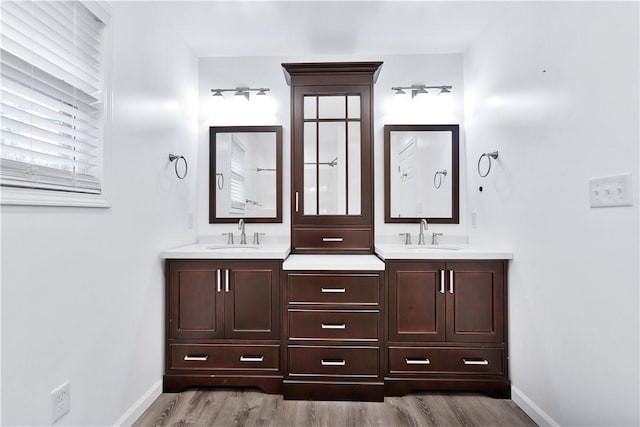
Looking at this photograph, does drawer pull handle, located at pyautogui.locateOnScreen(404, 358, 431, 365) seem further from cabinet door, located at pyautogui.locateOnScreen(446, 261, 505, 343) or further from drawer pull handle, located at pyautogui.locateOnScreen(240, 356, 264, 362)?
drawer pull handle, located at pyautogui.locateOnScreen(240, 356, 264, 362)

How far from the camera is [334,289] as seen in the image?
2031 millimetres

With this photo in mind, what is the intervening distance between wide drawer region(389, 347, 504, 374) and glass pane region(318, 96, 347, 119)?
1.72 meters

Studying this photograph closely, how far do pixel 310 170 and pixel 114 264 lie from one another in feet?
4.71

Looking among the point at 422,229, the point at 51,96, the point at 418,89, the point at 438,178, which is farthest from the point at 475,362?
the point at 51,96

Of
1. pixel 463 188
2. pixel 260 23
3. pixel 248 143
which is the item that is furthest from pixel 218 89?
pixel 463 188

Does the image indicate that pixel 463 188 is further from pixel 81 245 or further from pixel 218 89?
pixel 81 245

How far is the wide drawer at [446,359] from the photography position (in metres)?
2.05

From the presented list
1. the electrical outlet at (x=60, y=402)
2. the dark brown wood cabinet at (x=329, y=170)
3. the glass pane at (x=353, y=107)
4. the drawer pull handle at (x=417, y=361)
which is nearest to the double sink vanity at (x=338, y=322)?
the drawer pull handle at (x=417, y=361)

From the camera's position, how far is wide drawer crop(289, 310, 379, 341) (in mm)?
2014

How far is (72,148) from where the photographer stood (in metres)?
1.40

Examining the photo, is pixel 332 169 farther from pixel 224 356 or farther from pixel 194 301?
pixel 224 356

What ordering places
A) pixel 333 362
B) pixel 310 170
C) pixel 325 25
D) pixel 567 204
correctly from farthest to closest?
1. pixel 310 170
2. pixel 325 25
3. pixel 333 362
4. pixel 567 204

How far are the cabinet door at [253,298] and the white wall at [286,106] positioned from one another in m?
0.72

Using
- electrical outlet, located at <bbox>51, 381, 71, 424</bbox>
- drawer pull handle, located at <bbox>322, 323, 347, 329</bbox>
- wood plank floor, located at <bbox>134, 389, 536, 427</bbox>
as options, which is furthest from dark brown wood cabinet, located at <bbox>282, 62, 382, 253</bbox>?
electrical outlet, located at <bbox>51, 381, 71, 424</bbox>
